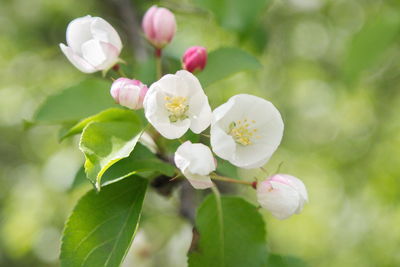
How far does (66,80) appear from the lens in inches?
155

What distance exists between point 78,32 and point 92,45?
0.17 feet

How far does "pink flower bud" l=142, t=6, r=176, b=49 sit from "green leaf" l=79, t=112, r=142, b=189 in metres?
0.28

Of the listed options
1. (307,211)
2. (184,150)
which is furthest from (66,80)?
(184,150)

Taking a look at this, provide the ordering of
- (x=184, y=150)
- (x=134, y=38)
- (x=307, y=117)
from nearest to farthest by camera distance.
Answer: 1. (x=184, y=150)
2. (x=134, y=38)
3. (x=307, y=117)

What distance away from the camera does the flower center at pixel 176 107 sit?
3.49 ft

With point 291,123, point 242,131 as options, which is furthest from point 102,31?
point 291,123

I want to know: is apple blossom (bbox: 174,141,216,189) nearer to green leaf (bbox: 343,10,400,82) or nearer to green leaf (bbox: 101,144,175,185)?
green leaf (bbox: 101,144,175,185)

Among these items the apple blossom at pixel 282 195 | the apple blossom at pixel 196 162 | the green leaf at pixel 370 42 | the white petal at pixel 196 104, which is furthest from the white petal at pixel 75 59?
the green leaf at pixel 370 42

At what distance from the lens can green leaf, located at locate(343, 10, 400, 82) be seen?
80.4 inches

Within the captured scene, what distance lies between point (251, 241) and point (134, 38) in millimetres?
1246

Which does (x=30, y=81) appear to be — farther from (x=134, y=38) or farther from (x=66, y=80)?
(x=134, y=38)

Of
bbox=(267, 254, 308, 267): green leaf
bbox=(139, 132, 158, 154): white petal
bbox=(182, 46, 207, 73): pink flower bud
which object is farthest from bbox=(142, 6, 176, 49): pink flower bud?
bbox=(267, 254, 308, 267): green leaf

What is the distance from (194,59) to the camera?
1209mm

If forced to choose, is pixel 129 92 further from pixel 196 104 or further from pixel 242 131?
pixel 242 131
